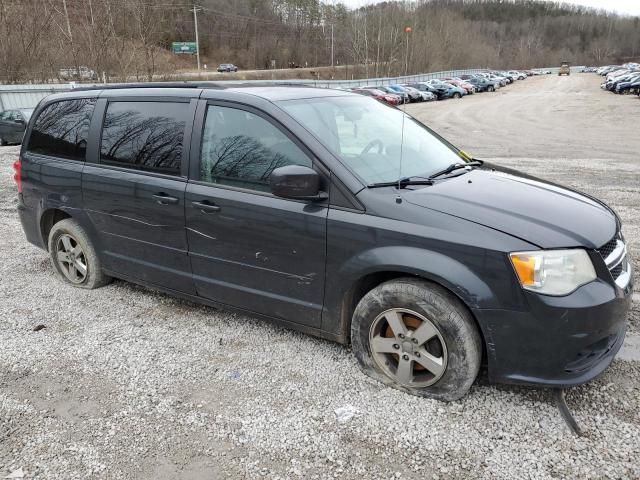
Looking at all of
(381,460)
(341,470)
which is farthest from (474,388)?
(341,470)

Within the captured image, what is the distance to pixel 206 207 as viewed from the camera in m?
3.45

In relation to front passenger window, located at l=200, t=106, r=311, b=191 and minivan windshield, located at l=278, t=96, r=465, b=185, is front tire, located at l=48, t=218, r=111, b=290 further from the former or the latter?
minivan windshield, located at l=278, t=96, r=465, b=185

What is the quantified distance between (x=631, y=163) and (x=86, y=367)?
1156cm

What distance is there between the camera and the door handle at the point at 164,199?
3604 millimetres

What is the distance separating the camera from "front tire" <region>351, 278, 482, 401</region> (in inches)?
108

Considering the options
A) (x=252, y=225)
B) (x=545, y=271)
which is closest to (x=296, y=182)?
(x=252, y=225)

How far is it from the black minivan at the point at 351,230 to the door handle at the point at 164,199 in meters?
0.02

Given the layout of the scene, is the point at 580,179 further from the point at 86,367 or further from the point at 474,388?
the point at 86,367

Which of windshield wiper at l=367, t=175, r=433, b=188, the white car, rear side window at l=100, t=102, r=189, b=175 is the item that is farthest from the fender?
the white car

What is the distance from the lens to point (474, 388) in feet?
10.0

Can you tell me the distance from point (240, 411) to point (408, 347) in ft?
3.45

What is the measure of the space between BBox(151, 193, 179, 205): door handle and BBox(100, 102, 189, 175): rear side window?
177 mm

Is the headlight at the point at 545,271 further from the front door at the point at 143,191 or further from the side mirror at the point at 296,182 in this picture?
the front door at the point at 143,191

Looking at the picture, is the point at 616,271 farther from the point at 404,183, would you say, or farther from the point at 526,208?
the point at 404,183
